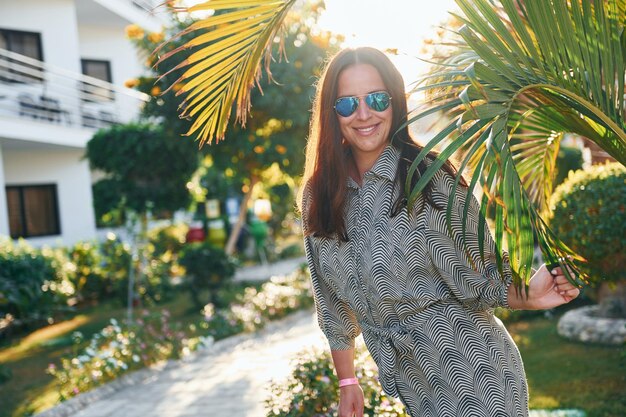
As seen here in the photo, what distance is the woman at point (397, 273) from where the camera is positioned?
233 centimetres

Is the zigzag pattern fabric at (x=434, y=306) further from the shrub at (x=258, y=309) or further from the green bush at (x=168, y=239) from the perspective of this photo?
the green bush at (x=168, y=239)

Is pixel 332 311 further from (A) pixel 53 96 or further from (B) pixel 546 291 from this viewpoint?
(A) pixel 53 96

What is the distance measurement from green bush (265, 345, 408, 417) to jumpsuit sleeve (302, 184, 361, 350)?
1.13 meters

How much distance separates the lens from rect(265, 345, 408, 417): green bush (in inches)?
154

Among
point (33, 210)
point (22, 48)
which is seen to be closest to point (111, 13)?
point (22, 48)

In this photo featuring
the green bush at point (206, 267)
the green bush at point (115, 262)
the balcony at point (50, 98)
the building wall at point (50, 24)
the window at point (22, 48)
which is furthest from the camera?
the building wall at point (50, 24)

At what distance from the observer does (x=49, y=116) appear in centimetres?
1582

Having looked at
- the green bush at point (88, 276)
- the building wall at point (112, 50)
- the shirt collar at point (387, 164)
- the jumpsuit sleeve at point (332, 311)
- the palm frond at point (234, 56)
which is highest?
the building wall at point (112, 50)

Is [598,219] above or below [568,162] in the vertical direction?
below

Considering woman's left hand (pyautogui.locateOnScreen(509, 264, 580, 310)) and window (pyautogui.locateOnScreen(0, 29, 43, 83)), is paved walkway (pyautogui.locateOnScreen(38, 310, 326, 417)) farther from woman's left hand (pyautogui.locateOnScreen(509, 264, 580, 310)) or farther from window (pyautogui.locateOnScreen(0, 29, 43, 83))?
window (pyautogui.locateOnScreen(0, 29, 43, 83))

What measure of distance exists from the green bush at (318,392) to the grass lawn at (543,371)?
1.76 m

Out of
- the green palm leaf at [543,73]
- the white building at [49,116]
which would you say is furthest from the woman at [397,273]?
the white building at [49,116]

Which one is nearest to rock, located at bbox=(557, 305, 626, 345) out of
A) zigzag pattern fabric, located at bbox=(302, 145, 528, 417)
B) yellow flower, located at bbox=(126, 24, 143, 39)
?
zigzag pattern fabric, located at bbox=(302, 145, 528, 417)

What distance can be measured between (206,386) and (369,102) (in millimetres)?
5031
